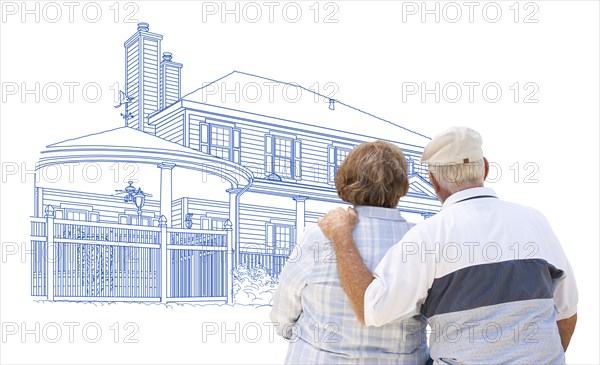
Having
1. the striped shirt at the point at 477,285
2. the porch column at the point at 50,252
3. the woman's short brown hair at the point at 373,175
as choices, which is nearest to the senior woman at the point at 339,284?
the woman's short brown hair at the point at 373,175

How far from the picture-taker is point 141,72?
398cm

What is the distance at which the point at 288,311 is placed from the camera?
6.22 feet

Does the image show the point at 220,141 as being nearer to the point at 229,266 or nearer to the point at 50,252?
the point at 229,266

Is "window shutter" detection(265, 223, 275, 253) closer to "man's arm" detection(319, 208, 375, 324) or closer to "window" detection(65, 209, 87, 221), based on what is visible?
"window" detection(65, 209, 87, 221)

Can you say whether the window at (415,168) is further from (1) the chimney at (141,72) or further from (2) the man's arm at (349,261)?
(2) the man's arm at (349,261)

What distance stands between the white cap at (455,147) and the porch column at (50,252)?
8.71 ft

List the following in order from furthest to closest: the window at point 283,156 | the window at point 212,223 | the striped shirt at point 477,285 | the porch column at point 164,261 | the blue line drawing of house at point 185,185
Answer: the window at point 283,156
the window at point 212,223
the porch column at point 164,261
the blue line drawing of house at point 185,185
the striped shirt at point 477,285

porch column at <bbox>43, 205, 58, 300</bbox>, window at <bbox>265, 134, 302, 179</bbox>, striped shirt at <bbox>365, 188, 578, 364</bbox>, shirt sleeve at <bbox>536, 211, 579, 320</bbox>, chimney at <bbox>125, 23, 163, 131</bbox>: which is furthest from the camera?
window at <bbox>265, 134, 302, 179</bbox>

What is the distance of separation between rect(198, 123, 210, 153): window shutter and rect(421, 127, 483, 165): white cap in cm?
270

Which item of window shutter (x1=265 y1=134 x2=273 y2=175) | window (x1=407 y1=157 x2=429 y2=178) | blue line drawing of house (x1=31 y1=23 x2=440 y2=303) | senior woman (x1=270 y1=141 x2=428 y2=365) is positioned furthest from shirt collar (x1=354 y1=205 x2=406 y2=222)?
window (x1=407 y1=157 x2=429 y2=178)

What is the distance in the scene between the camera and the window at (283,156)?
450 cm

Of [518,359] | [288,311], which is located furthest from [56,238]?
[518,359]

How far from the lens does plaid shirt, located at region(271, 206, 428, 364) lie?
69.7 inches

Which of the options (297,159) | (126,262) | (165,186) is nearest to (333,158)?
(297,159)
